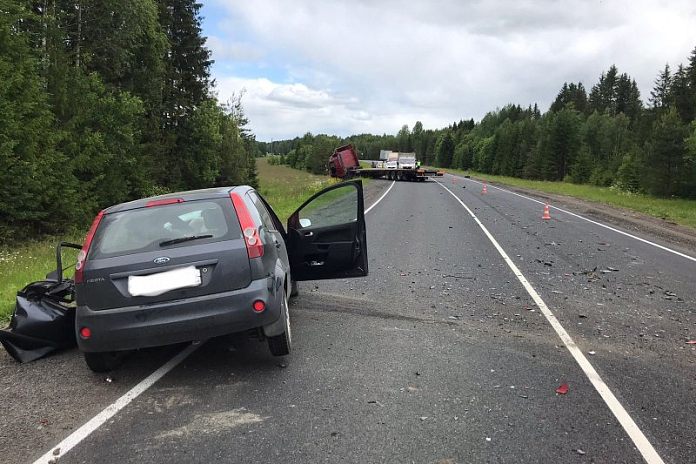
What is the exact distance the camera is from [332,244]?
5.74m

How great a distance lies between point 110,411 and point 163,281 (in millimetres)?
979

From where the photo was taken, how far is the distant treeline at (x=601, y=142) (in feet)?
111

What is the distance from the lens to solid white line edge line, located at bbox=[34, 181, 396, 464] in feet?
9.61

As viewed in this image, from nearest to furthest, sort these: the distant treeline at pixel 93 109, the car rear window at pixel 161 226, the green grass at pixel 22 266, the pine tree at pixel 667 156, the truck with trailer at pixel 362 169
Result: the car rear window at pixel 161 226
the green grass at pixel 22 266
the distant treeline at pixel 93 109
the pine tree at pixel 667 156
the truck with trailer at pixel 362 169

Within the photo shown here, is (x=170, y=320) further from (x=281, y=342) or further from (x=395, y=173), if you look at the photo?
(x=395, y=173)

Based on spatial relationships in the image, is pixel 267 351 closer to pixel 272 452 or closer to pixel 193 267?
pixel 193 267

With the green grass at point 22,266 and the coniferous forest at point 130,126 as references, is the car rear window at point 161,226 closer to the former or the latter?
the green grass at point 22,266

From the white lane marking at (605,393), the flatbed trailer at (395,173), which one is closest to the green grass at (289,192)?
the flatbed trailer at (395,173)

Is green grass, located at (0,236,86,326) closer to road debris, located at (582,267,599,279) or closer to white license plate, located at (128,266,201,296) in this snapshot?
white license plate, located at (128,266,201,296)

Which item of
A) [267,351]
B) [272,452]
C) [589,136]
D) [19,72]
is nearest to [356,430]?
[272,452]

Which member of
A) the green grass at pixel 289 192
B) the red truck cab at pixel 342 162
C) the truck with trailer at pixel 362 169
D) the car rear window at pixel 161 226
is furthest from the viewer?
the truck with trailer at pixel 362 169

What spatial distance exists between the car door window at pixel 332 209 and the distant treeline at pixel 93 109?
1051 centimetres

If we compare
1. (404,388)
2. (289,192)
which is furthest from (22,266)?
(289,192)

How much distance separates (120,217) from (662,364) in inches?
195
